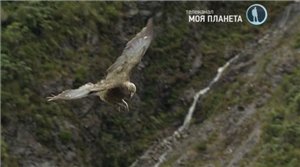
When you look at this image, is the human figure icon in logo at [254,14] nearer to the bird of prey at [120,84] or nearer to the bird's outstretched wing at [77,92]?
the bird of prey at [120,84]

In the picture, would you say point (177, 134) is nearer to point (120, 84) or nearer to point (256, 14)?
point (256, 14)

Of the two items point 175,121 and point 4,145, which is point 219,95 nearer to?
point 175,121

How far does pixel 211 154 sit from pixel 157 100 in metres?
2.40

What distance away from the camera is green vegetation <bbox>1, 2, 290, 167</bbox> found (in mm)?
12773

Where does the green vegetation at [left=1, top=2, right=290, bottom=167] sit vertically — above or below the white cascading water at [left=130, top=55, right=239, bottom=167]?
above

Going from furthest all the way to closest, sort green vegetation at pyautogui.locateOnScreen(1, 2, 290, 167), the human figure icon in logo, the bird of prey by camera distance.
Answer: the human figure icon in logo < green vegetation at pyautogui.locateOnScreen(1, 2, 290, 167) < the bird of prey

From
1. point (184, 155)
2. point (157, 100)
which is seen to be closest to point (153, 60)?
point (157, 100)

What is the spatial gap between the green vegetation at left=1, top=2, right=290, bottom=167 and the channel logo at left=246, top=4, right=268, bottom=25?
0.19 metres

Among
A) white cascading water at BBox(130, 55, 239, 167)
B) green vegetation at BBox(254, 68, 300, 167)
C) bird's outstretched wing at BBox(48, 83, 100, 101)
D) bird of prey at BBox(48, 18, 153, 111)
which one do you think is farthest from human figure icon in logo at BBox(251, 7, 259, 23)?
bird's outstretched wing at BBox(48, 83, 100, 101)

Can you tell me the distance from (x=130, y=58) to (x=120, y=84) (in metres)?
0.36

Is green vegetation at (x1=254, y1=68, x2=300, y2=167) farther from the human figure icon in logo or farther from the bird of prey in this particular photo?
the bird of prey

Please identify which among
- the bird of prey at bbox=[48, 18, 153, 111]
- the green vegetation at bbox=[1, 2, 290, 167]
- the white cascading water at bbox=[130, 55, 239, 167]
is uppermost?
the bird of prey at bbox=[48, 18, 153, 111]

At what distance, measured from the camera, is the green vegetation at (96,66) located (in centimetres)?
1277

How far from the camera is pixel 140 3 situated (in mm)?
15695
